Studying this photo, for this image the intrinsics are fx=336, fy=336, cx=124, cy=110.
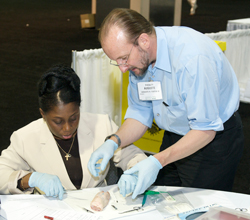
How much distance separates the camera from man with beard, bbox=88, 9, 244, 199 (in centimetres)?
133

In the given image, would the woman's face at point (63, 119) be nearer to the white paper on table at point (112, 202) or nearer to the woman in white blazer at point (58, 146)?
the woman in white blazer at point (58, 146)

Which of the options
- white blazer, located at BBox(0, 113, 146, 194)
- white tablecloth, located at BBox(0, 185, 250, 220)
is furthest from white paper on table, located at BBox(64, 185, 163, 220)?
white blazer, located at BBox(0, 113, 146, 194)

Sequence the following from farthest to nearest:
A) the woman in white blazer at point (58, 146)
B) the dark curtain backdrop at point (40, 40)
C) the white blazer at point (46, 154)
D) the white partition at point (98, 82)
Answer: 1. the dark curtain backdrop at point (40, 40)
2. the white partition at point (98, 82)
3. the white blazer at point (46, 154)
4. the woman in white blazer at point (58, 146)

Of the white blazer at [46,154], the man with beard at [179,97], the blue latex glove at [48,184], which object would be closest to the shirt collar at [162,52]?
the man with beard at [179,97]

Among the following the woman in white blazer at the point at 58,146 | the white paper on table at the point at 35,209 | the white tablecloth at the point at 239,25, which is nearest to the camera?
the white paper on table at the point at 35,209

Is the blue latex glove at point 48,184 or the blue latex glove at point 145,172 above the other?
the blue latex glove at point 145,172

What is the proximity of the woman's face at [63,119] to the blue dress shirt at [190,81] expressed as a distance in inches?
13.8

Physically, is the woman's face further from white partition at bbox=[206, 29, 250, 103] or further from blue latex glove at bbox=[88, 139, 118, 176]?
white partition at bbox=[206, 29, 250, 103]

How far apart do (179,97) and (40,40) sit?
6.48m

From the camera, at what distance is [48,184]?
145 centimetres

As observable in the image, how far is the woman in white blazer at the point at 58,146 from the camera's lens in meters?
1.55

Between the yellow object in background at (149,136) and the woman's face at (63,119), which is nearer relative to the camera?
the woman's face at (63,119)

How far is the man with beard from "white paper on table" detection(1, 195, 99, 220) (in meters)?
0.21

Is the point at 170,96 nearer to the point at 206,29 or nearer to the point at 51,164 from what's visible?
the point at 51,164
